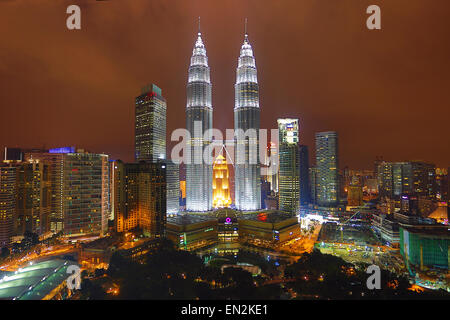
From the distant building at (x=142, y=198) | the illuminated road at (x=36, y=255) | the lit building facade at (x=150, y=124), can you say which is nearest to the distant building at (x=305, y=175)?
the lit building facade at (x=150, y=124)

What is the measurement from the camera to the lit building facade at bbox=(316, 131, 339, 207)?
1293 inches

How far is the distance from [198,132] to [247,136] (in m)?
6.62

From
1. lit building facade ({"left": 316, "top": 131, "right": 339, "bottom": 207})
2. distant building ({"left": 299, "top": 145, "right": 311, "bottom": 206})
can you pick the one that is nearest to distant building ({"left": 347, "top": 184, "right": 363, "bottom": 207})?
lit building facade ({"left": 316, "top": 131, "right": 339, "bottom": 207})

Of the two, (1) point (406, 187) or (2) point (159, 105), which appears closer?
(2) point (159, 105)

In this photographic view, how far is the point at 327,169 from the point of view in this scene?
3394 centimetres

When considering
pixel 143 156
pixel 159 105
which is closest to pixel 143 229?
pixel 143 156

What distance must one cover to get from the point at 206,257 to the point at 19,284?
10.4 meters

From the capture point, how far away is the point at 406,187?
35312 mm

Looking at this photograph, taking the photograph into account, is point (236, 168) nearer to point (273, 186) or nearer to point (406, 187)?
point (273, 186)

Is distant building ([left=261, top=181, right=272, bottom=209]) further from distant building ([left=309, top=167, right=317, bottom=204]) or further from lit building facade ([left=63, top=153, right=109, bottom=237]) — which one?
lit building facade ([left=63, top=153, right=109, bottom=237])

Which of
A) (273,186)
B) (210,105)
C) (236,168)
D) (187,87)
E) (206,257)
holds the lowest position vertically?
(206,257)

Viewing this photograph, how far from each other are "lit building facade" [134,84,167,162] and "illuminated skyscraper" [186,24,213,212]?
4.09 meters

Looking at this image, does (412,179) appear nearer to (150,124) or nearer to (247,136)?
(247,136)

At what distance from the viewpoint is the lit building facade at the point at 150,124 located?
31.2 m
